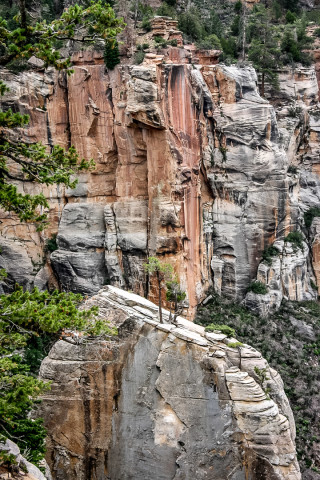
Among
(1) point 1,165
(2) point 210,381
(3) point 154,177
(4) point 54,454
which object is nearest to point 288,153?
(3) point 154,177

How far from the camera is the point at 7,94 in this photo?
3891 cm

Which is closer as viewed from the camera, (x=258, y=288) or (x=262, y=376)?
(x=262, y=376)

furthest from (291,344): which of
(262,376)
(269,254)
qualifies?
(262,376)

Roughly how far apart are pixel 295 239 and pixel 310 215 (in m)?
→ 4.62

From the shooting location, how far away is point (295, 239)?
42.3m

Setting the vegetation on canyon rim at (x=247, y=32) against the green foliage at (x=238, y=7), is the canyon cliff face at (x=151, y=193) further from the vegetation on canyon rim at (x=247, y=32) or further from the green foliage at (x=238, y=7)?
the green foliage at (x=238, y=7)

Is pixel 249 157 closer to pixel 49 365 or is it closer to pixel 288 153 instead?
pixel 288 153

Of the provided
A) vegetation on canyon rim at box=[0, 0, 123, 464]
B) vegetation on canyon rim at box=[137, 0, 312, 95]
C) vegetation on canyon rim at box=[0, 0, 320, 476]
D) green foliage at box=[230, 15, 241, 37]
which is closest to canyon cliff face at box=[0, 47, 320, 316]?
vegetation on canyon rim at box=[0, 0, 320, 476]

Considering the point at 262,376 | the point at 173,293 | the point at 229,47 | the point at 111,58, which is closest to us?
the point at 262,376

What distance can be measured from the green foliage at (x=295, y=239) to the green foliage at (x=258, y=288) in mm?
4343

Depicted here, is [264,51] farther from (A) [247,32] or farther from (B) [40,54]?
(B) [40,54]

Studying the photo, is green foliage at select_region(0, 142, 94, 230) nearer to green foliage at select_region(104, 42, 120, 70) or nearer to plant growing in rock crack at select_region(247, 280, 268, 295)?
green foliage at select_region(104, 42, 120, 70)

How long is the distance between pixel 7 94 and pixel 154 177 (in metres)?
12.5

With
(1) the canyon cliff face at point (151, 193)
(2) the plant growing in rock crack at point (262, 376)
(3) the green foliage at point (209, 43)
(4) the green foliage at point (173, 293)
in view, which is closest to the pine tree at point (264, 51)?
(3) the green foliage at point (209, 43)
